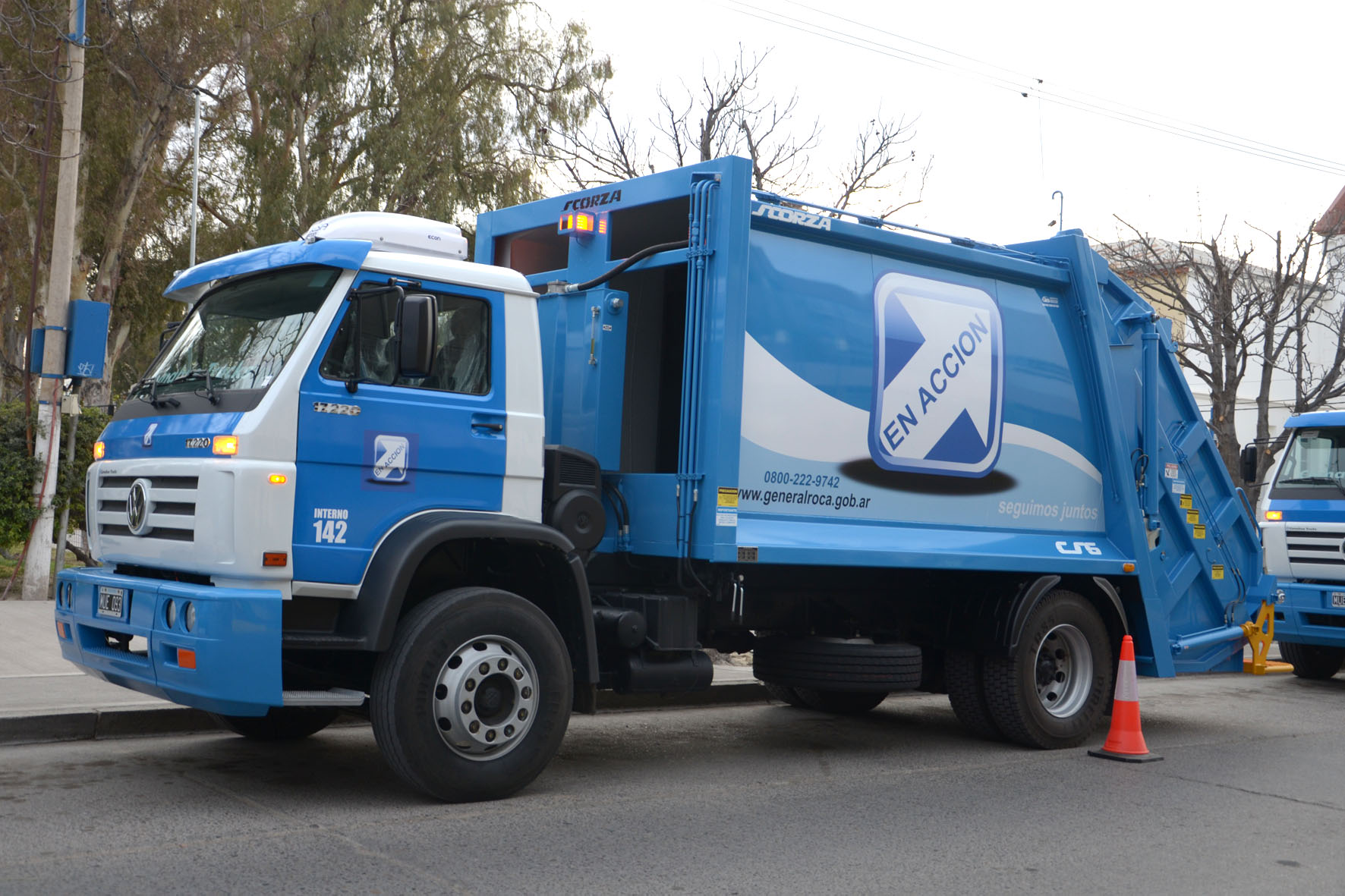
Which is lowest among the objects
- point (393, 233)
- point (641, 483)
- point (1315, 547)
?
Result: point (1315, 547)

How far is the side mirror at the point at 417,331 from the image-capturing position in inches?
227

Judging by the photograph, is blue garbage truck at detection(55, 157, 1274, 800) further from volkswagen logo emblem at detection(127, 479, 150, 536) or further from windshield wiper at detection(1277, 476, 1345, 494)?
windshield wiper at detection(1277, 476, 1345, 494)

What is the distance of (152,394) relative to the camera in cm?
633

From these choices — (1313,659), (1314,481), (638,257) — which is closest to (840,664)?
(638,257)

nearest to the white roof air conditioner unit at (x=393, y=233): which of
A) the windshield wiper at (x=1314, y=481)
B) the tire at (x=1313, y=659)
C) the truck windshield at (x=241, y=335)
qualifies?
the truck windshield at (x=241, y=335)

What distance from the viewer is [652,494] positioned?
22.9 feet

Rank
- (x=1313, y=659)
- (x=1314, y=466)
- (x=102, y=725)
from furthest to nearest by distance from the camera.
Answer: (x=1313, y=659) < (x=1314, y=466) < (x=102, y=725)

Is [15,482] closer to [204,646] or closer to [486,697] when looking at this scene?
[204,646]

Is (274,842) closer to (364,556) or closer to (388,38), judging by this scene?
(364,556)

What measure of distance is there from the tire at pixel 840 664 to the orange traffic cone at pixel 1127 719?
133 cm

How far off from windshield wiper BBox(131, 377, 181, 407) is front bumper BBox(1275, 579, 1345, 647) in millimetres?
10541

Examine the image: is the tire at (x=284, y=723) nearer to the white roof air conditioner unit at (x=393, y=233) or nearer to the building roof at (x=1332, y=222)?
the white roof air conditioner unit at (x=393, y=233)

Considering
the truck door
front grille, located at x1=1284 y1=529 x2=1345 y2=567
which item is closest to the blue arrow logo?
the truck door

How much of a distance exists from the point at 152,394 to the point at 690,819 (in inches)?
134
